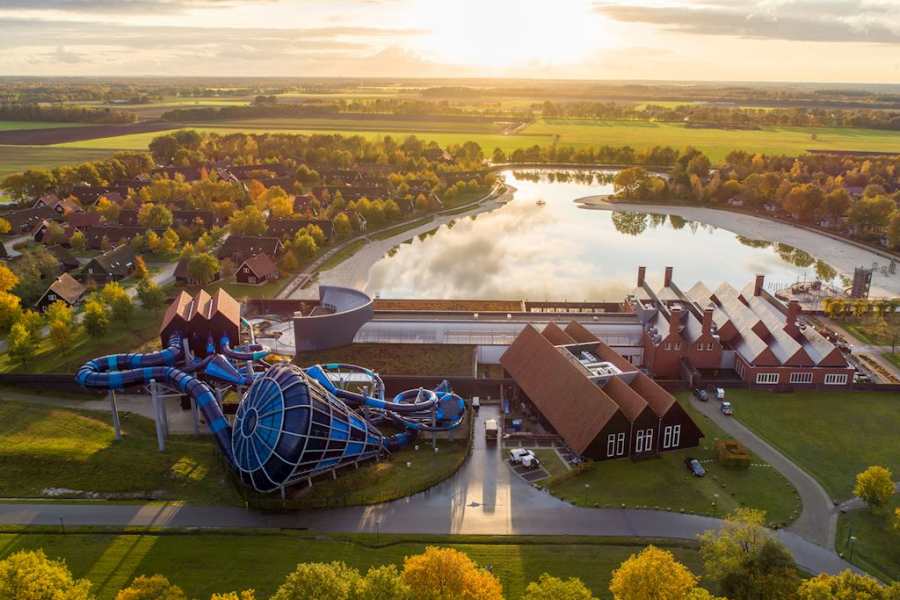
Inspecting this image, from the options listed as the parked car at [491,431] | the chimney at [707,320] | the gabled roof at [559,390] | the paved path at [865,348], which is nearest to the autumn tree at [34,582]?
the parked car at [491,431]

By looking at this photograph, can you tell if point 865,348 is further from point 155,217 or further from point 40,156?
point 40,156

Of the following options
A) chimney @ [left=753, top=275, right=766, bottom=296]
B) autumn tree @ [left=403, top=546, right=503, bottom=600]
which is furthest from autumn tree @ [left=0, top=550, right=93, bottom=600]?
chimney @ [left=753, top=275, right=766, bottom=296]

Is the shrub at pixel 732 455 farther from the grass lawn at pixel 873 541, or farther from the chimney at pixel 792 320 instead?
the chimney at pixel 792 320

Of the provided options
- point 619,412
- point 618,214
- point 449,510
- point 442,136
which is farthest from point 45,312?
point 442,136

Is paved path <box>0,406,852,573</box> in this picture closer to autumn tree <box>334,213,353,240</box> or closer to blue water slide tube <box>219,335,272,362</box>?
blue water slide tube <box>219,335,272,362</box>

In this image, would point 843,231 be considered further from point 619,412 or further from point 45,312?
point 45,312

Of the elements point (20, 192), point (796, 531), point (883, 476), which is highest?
point (20, 192)
